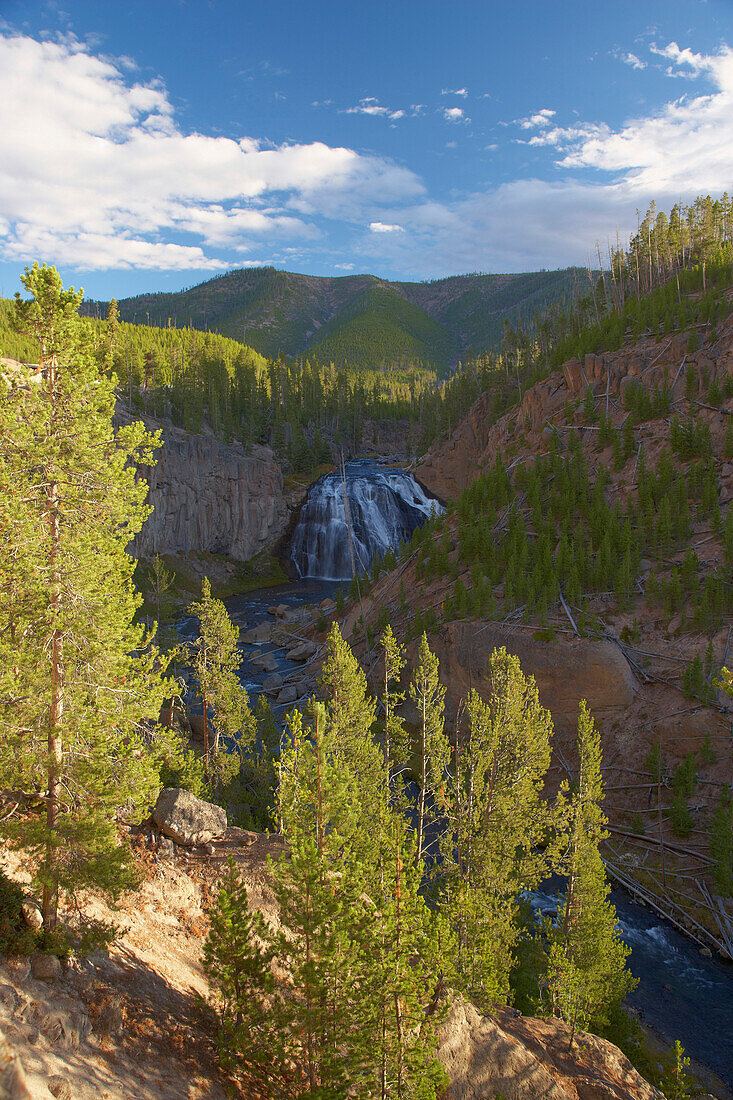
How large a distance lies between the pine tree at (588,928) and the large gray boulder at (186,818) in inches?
419

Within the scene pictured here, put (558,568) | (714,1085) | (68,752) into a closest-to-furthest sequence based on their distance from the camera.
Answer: (68,752) < (714,1085) < (558,568)

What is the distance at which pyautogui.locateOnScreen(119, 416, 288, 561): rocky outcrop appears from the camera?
79312mm

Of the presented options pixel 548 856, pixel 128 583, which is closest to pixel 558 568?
pixel 548 856

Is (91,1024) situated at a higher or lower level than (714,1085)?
higher

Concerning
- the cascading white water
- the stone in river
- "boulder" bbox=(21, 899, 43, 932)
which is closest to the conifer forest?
"boulder" bbox=(21, 899, 43, 932)

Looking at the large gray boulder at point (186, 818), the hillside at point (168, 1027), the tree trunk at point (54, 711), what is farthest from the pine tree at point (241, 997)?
the large gray boulder at point (186, 818)

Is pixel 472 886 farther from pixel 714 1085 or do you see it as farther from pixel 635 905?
pixel 635 905

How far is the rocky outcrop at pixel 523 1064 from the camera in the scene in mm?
13617

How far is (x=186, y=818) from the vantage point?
17.7 m

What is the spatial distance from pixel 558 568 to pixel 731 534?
10.3 metres

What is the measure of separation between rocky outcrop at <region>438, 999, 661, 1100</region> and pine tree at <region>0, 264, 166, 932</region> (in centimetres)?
984

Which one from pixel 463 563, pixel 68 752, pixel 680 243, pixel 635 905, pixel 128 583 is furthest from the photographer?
pixel 680 243

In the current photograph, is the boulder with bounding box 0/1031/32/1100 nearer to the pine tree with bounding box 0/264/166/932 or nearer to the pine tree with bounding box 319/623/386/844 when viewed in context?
the pine tree with bounding box 0/264/166/932

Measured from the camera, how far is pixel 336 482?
9219 centimetres
